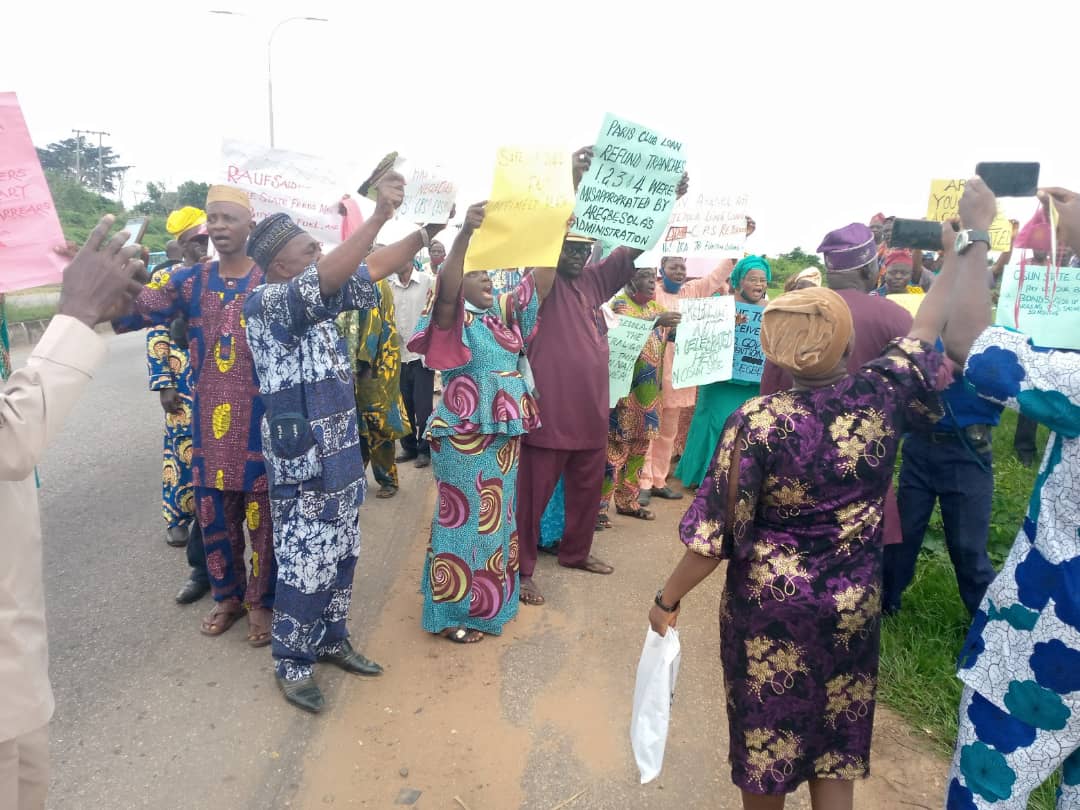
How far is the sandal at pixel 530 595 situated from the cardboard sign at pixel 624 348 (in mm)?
1376

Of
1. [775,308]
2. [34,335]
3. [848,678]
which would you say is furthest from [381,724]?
[34,335]

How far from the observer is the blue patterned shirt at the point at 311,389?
2.76 meters

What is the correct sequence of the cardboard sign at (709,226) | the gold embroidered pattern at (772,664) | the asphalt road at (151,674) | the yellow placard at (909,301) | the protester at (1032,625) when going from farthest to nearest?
1. the cardboard sign at (709,226)
2. the yellow placard at (909,301)
3. the asphalt road at (151,674)
4. the gold embroidered pattern at (772,664)
5. the protester at (1032,625)

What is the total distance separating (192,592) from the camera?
3.95m

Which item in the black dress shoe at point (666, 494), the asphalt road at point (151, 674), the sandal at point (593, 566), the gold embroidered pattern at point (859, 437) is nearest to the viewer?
the gold embroidered pattern at point (859, 437)

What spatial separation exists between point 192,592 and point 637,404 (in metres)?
3.18

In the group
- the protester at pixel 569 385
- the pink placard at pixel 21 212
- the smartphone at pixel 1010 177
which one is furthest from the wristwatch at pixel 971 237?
the pink placard at pixel 21 212

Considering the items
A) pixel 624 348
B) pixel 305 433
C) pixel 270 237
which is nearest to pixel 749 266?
pixel 624 348

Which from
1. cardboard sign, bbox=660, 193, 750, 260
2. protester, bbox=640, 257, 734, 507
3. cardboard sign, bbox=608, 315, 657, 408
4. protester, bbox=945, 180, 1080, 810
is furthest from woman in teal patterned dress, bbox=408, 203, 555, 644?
→ protester, bbox=640, 257, 734, 507

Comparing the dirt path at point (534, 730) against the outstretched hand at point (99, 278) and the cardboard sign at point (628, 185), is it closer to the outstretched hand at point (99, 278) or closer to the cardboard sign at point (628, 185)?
the outstretched hand at point (99, 278)

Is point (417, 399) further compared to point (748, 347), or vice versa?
point (417, 399)

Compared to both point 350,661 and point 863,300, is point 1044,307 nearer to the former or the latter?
point 863,300

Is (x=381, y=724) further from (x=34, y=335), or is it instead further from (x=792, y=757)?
(x=34, y=335)

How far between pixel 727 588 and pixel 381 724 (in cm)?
168
